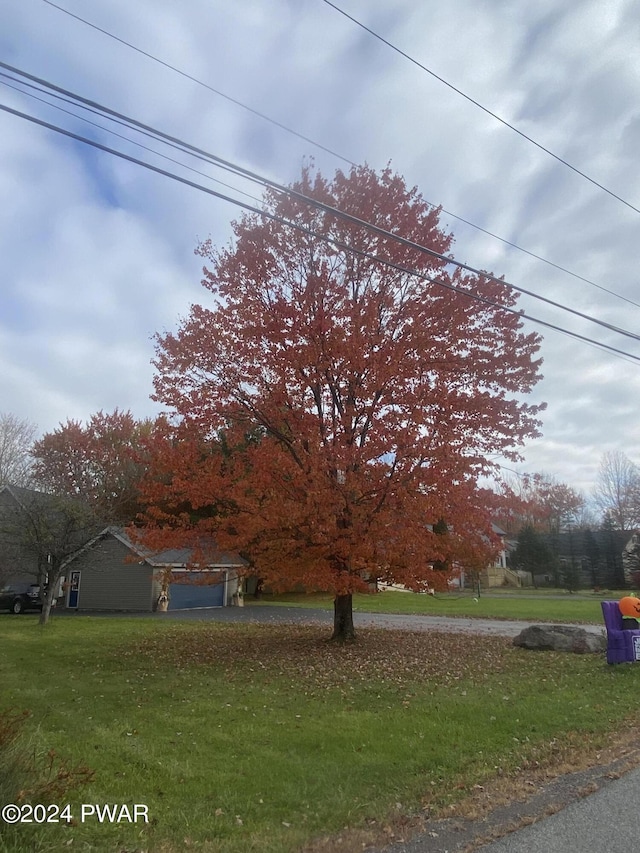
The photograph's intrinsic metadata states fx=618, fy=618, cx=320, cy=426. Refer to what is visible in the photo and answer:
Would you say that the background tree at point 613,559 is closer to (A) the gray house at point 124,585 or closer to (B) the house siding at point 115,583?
(A) the gray house at point 124,585

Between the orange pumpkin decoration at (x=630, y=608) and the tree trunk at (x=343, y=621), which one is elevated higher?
the orange pumpkin decoration at (x=630, y=608)

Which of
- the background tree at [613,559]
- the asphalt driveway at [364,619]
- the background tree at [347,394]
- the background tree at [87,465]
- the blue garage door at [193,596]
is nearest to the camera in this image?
the background tree at [347,394]

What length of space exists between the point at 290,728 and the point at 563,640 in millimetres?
8627

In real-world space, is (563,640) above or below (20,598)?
below

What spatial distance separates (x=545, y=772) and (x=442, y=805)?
1372mm

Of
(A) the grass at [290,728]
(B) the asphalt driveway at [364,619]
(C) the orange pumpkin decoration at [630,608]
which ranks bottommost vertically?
(B) the asphalt driveway at [364,619]

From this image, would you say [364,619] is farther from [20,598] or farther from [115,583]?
[20,598]

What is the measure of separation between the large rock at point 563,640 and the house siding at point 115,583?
20189 mm

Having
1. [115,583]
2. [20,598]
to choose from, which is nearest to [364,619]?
[115,583]

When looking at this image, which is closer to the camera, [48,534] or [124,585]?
[48,534]

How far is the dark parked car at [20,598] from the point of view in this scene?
27484 millimetres

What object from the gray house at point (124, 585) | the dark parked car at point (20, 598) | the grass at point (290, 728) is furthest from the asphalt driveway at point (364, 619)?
the grass at point (290, 728)

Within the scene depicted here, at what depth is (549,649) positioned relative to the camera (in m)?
13.5

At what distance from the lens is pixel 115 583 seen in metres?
30.6
